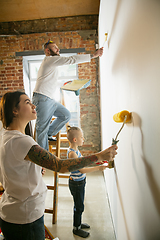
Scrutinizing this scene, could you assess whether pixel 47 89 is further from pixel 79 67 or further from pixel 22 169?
pixel 79 67

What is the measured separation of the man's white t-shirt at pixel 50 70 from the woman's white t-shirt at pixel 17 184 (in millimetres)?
1240

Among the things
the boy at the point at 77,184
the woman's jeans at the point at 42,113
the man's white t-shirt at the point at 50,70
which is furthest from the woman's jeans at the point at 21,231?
the man's white t-shirt at the point at 50,70

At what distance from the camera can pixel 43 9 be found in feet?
12.6

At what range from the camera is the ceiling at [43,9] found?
3645mm

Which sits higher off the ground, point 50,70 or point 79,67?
point 79,67

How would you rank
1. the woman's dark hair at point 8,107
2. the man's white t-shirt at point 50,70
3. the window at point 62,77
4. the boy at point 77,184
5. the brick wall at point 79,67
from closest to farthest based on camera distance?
1. the woman's dark hair at point 8,107
2. the boy at point 77,184
3. the man's white t-shirt at point 50,70
4. the brick wall at point 79,67
5. the window at point 62,77

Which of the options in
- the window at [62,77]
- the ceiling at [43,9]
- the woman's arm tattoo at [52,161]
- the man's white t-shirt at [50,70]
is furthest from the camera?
the window at [62,77]

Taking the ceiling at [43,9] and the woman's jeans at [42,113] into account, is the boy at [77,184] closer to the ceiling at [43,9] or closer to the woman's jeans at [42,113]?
the woman's jeans at [42,113]

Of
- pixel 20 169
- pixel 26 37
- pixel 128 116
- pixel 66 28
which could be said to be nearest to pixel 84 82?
pixel 128 116

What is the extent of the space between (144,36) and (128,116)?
1.39ft

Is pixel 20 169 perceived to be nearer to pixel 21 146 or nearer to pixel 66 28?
pixel 21 146

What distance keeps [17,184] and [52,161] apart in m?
0.26

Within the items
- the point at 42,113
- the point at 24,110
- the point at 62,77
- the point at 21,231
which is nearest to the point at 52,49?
the point at 42,113

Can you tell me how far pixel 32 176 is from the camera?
100 centimetres
